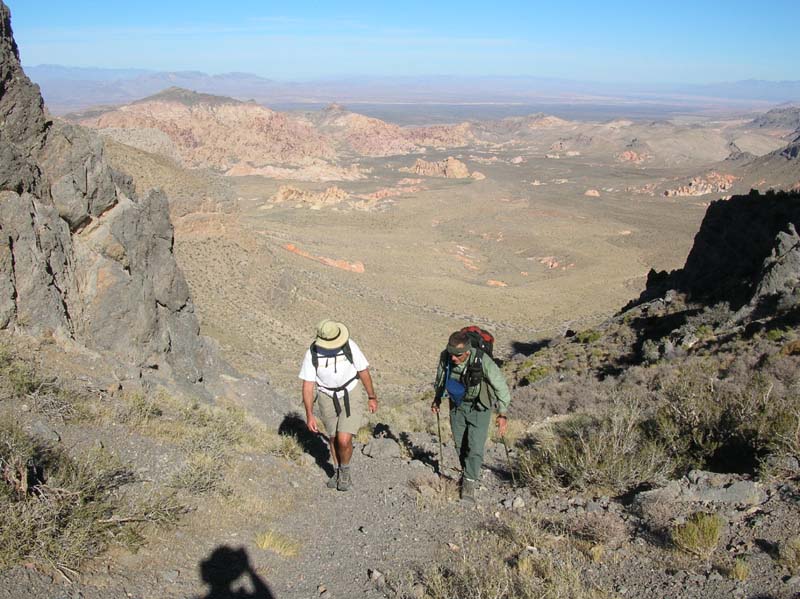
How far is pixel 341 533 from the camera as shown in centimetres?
493

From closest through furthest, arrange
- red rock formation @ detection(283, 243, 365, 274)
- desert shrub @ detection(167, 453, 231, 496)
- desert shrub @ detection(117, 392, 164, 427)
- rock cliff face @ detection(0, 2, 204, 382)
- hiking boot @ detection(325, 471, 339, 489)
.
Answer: desert shrub @ detection(167, 453, 231, 496) < desert shrub @ detection(117, 392, 164, 427) < hiking boot @ detection(325, 471, 339, 489) < rock cliff face @ detection(0, 2, 204, 382) < red rock formation @ detection(283, 243, 365, 274)

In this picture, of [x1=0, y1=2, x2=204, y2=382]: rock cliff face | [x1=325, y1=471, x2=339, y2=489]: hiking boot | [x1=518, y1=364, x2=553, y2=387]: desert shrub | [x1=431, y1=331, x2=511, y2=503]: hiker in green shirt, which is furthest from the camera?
[x1=518, y1=364, x2=553, y2=387]: desert shrub

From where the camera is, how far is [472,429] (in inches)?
212

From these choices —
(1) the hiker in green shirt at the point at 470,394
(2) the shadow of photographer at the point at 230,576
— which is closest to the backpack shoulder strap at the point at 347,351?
(1) the hiker in green shirt at the point at 470,394

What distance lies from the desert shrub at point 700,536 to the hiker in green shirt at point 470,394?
162cm

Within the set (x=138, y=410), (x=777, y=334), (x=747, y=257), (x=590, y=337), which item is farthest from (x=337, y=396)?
(x=747, y=257)

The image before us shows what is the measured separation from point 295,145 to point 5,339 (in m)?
110

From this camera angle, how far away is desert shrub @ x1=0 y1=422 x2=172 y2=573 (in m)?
3.31

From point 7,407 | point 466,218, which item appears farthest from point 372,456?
point 466,218

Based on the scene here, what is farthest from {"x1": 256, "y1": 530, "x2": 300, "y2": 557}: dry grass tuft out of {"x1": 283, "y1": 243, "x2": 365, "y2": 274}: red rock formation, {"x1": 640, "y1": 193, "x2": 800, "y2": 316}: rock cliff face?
{"x1": 283, "y1": 243, "x2": 365, "y2": 274}: red rock formation

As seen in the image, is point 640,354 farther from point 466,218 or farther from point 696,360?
point 466,218

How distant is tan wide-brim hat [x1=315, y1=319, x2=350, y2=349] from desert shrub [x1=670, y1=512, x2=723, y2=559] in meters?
2.97

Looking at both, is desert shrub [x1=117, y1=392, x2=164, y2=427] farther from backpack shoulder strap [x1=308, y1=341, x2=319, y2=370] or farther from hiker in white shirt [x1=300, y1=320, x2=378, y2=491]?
backpack shoulder strap [x1=308, y1=341, x2=319, y2=370]

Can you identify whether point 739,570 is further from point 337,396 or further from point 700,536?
point 337,396
